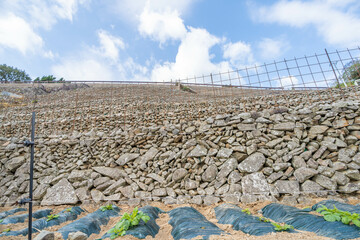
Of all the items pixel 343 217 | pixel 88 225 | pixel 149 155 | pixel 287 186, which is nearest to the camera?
pixel 343 217

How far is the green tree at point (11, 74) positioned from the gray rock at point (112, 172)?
32412 mm

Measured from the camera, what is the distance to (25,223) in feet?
13.5

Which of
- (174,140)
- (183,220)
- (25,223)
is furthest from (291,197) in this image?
(25,223)

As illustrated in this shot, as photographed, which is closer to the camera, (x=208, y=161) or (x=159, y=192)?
(x=159, y=192)

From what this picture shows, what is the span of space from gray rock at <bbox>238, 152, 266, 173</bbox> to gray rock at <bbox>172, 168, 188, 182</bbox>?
167 centimetres

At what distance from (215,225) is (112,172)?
402cm

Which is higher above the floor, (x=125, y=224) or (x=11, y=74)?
(x=11, y=74)

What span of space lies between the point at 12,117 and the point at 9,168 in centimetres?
533

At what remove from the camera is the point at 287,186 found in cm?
437

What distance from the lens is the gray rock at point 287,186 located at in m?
4.26

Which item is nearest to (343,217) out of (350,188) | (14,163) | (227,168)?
(350,188)

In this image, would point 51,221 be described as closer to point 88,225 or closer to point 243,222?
point 88,225

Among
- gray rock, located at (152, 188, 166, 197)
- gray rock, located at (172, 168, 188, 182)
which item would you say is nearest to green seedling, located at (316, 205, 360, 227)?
gray rock, located at (172, 168, 188, 182)

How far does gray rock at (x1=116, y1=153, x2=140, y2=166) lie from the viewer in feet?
19.6
